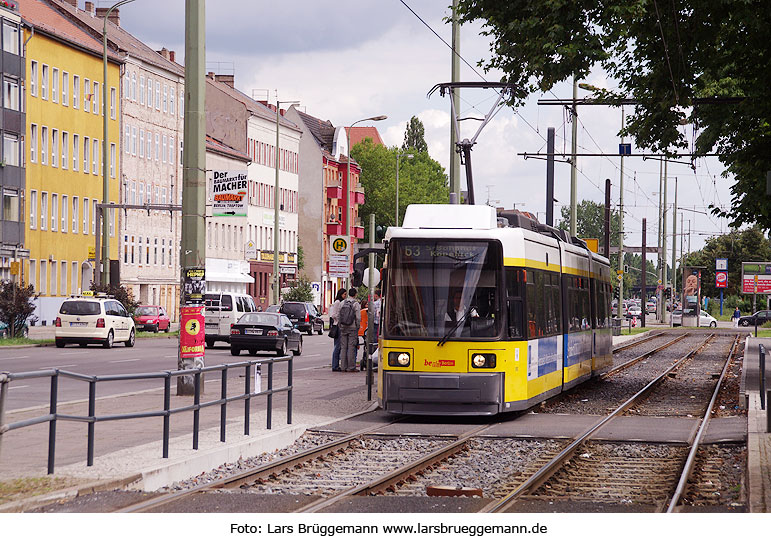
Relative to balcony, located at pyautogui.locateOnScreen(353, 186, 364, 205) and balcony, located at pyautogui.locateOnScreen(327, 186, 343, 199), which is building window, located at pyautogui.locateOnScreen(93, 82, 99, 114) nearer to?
balcony, located at pyautogui.locateOnScreen(327, 186, 343, 199)

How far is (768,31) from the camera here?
20.0m

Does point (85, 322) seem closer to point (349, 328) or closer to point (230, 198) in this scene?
point (349, 328)

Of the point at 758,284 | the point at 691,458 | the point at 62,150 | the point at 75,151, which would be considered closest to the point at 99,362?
the point at 691,458

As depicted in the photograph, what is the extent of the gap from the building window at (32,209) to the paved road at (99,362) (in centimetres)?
2009

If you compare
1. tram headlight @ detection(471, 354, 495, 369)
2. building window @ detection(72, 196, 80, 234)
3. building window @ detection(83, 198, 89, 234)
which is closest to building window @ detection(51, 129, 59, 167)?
building window @ detection(72, 196, 80, 234)

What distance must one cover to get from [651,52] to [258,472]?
42.7ft

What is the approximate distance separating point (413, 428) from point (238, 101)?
83737 millimetres

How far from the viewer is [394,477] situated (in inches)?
528

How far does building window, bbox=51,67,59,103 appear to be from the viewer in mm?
75938

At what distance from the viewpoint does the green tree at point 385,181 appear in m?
134

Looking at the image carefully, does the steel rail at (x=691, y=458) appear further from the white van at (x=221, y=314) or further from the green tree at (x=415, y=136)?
the green tree at (x=415, y=136)

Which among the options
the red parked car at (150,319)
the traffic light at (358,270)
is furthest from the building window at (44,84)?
the traffic light at (358,270)

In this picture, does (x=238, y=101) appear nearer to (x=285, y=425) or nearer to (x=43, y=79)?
(x=43, y=79)
